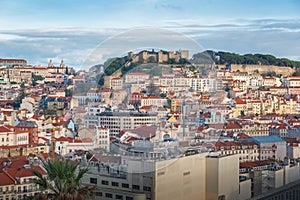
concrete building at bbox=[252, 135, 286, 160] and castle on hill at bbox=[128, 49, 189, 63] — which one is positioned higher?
castle on hill at bbox=[128, 49, 189, 63]

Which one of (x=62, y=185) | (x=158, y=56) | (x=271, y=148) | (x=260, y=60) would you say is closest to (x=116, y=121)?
(x=158, y=56)

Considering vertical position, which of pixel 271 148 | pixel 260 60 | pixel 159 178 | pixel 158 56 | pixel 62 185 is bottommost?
pixel 271 148

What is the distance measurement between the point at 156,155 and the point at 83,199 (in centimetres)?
169

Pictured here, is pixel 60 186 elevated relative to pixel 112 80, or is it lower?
A: lower

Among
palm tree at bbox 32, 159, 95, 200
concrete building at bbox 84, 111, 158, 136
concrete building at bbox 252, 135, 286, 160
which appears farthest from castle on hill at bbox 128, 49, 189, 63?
concrete building at bbox 252, 135, 286, 160

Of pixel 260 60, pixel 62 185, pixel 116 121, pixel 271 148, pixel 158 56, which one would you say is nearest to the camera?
pixel 62 185

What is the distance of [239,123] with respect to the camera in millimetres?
14445

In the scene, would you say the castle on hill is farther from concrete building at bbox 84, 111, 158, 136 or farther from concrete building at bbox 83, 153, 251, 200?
concrete building at bbox 83, 153, 251, 200

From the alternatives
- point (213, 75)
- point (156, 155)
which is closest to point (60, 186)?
point (156, 155)

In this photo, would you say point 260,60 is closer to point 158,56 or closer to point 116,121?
point 158,56

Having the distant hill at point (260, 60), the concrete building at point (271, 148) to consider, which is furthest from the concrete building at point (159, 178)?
the distant hill at point (260, 60)

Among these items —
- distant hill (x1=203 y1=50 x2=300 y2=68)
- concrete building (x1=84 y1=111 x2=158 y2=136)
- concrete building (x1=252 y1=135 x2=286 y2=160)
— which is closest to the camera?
concrete building (x1=84 y1=111 x2=158 y2=136)

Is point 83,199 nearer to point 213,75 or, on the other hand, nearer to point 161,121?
point 161,121

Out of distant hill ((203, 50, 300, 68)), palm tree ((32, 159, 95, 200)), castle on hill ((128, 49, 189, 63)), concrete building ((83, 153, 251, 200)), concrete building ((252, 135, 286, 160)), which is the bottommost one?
concrete building ((252, 135, 286, 160))
